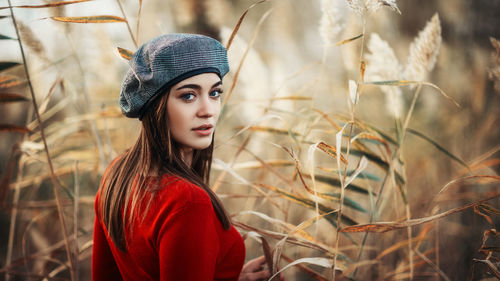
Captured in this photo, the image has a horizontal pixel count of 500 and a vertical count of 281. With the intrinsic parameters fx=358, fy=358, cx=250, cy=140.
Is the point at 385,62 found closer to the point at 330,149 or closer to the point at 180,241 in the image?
the point at 330,149

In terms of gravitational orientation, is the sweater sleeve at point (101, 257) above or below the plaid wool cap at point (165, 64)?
below

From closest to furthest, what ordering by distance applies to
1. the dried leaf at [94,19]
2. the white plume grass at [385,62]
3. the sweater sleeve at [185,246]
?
the sweater sleeve at [185,246], the dried leaf at [94,19], the white plume grass at [385,62]

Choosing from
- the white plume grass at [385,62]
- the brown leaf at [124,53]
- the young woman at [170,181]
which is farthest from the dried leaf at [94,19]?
the white plume grass at [385,62]

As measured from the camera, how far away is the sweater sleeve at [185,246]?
68 centimetres

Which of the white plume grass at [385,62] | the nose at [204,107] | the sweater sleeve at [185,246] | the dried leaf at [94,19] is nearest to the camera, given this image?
the sweater sleeve at [185,246]

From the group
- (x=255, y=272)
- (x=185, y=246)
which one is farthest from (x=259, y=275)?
(x=185, y=246)

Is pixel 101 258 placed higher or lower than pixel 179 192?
lower

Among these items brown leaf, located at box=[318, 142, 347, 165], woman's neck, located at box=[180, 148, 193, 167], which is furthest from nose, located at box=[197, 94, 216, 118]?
brown leaf, located at box=[318, 142, 347, 165]

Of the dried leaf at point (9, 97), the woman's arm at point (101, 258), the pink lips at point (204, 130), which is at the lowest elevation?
Result: the woman's arm at point (101, 258)

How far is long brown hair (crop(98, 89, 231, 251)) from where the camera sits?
0.77 m

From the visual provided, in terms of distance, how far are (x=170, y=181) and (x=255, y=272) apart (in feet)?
1.27

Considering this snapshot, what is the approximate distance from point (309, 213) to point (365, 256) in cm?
30

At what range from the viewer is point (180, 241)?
68 centimetres

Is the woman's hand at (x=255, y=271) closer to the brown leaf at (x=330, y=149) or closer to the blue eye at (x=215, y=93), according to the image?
the brown leaf at (x=330, y=149)
